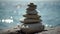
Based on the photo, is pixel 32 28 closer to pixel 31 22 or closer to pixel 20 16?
pixel 31 22

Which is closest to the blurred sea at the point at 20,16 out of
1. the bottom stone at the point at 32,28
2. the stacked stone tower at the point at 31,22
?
the stacked stone tower at the point at 31,22

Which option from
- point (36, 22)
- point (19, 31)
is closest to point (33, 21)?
point (36, 22)

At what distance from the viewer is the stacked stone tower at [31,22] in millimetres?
7492

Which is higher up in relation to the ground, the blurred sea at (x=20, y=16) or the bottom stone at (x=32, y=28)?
the blurred sea at (x=20, y=16)

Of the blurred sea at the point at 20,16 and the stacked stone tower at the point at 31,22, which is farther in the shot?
the blurred sea at the point at 20,16

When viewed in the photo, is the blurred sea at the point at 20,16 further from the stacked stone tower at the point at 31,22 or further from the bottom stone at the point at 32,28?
the bottom stone at the point at 32,28

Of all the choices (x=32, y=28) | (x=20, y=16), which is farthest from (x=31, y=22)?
(x=20, y=16)

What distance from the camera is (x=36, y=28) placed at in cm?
755

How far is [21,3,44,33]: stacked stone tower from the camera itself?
24.6ft

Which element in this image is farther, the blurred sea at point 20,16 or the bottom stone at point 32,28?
the blurred sea at point 20,16

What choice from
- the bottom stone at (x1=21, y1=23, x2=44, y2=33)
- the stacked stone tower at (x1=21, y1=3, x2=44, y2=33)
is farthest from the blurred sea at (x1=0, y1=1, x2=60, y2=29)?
the bottom stone at (x1=21, y1=23, x2=44, y2=33)

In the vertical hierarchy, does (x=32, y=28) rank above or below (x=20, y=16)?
below

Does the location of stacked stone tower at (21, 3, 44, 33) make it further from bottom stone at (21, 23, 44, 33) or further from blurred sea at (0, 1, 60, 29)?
blurred sea at (0, 1, 60, 29)

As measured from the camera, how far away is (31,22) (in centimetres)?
768
